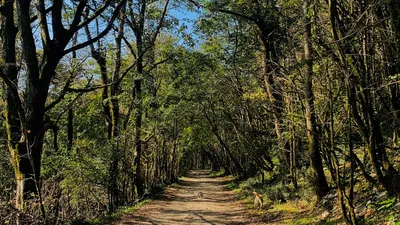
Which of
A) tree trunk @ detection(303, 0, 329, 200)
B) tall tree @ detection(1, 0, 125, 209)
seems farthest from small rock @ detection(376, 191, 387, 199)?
tall tree @ detection(1, 0, 125, 209)

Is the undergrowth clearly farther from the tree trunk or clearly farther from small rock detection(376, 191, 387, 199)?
the tree trunk

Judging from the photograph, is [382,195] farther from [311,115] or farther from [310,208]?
[310,208]

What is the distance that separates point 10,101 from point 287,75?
7.59 m

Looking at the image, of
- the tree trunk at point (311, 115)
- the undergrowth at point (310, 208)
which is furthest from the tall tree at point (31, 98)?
the undergrowth at point (310, 208)

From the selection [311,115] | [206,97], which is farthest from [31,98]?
[206,97]

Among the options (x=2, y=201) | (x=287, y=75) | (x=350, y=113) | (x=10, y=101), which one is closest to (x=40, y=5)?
(x=10, y=101)

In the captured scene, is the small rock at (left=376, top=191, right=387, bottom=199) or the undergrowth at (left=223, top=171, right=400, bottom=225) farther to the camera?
the small rock at (left=376, top=191, right=387, bottom=199)

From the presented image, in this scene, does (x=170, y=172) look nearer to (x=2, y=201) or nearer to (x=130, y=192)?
(x=130, y=192)

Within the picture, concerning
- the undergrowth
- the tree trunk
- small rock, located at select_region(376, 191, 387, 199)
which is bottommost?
the undergrowth

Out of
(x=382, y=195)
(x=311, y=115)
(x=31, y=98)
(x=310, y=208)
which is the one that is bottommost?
(x=310, y=208)

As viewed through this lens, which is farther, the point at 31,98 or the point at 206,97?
the point at 206,97

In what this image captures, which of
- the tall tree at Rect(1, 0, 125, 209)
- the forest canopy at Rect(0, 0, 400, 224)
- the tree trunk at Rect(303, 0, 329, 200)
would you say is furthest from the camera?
the tree trunk at Rect(303, 0, 329, 200)

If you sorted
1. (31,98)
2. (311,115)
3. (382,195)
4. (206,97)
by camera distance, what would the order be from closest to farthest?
(382,195) < (31,98) < (311,115) < (206,97)

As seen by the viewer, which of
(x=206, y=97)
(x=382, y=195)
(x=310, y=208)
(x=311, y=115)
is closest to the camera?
(x=382, y=195)
